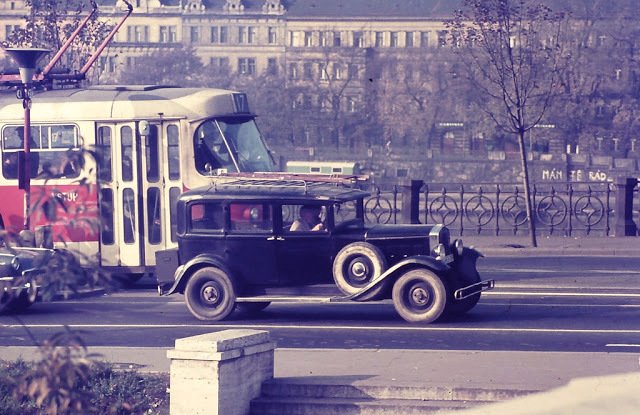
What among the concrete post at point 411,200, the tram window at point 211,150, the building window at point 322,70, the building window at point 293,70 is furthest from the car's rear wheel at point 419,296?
the building window at point 293,70

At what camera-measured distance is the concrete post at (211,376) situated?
32.6 feet

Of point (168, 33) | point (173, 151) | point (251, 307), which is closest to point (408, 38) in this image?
point (168, 33)

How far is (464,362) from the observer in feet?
37.7

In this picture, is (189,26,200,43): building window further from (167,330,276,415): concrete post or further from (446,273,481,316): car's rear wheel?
(167,330,276,415): concrete post

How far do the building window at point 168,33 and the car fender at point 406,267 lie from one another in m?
99.3

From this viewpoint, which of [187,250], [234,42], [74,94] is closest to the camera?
[187,250]

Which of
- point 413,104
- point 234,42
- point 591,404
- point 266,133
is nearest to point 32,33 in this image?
point 591,404

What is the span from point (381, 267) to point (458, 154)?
231 ft

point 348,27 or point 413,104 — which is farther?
point 348,27

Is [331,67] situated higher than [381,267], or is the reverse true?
[331,67]

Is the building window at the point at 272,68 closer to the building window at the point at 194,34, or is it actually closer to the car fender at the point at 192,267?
the building window at the point at 194,34

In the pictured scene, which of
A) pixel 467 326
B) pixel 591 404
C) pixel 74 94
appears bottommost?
pixel 467 326

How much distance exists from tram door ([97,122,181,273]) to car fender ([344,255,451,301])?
16.8ft

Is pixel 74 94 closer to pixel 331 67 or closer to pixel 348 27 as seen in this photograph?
pixel 331 67
